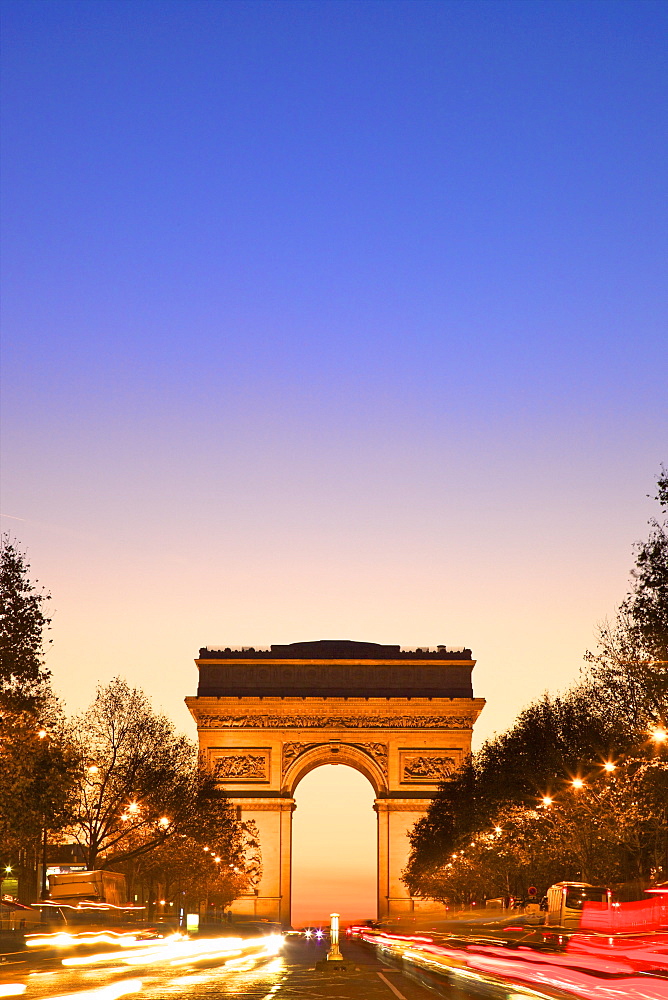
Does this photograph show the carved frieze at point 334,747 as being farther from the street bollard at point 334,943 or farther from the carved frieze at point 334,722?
the street bollard at point 334,943

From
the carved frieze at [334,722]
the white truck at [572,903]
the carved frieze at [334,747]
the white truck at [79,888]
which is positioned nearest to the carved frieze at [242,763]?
the carved frieze at [334,747]

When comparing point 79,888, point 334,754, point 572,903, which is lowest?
point 572,903

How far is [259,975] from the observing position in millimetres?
31281

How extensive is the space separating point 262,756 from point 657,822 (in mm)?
63361

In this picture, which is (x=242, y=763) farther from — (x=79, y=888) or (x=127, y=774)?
(x=79, y=888)

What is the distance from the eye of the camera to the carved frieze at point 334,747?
394 ft

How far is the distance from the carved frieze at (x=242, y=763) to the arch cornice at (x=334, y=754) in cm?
191

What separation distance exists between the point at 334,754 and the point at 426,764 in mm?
8419

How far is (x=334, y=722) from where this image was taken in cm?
11925

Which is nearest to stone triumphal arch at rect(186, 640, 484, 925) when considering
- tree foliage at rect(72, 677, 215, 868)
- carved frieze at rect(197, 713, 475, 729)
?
carved frieze at rect(197, 713, 475, 729)

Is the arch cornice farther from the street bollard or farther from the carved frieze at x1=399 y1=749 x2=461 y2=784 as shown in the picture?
the street bollard

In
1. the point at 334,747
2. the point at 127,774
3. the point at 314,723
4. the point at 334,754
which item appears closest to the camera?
the point at 127,774

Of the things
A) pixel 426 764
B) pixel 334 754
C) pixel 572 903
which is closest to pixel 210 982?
pixel 572 903

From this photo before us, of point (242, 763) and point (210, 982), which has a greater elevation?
point (242, 763)
